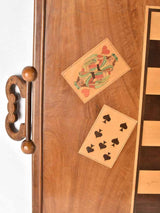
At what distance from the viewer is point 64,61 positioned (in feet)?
3.39

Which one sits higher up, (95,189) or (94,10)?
(94,10)

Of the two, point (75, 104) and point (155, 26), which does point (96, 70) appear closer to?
point (75, 104)

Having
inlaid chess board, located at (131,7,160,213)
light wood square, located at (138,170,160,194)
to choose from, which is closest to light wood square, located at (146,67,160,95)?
inlaid chess board, located at (131,7,160,213)

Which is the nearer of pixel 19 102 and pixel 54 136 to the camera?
pixel 54 136

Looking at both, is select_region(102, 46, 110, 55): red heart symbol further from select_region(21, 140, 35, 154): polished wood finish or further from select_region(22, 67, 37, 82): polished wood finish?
select_region(21, 140, 35, 154): polished wood finish

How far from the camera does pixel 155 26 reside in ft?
3.32

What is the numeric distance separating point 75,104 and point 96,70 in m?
0.19

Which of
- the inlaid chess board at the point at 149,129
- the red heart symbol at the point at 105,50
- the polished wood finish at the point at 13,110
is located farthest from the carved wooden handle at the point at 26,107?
the inlaid chess board at the point at 149,129

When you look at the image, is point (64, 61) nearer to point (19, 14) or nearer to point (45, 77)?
point (45, 77)

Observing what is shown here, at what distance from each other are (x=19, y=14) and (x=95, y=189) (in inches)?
38.6

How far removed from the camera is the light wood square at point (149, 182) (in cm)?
111

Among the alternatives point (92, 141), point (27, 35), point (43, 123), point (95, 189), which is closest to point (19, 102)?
point (43, 123)

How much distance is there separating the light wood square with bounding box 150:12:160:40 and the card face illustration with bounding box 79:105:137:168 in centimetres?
39

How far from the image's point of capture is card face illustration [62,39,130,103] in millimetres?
1028
